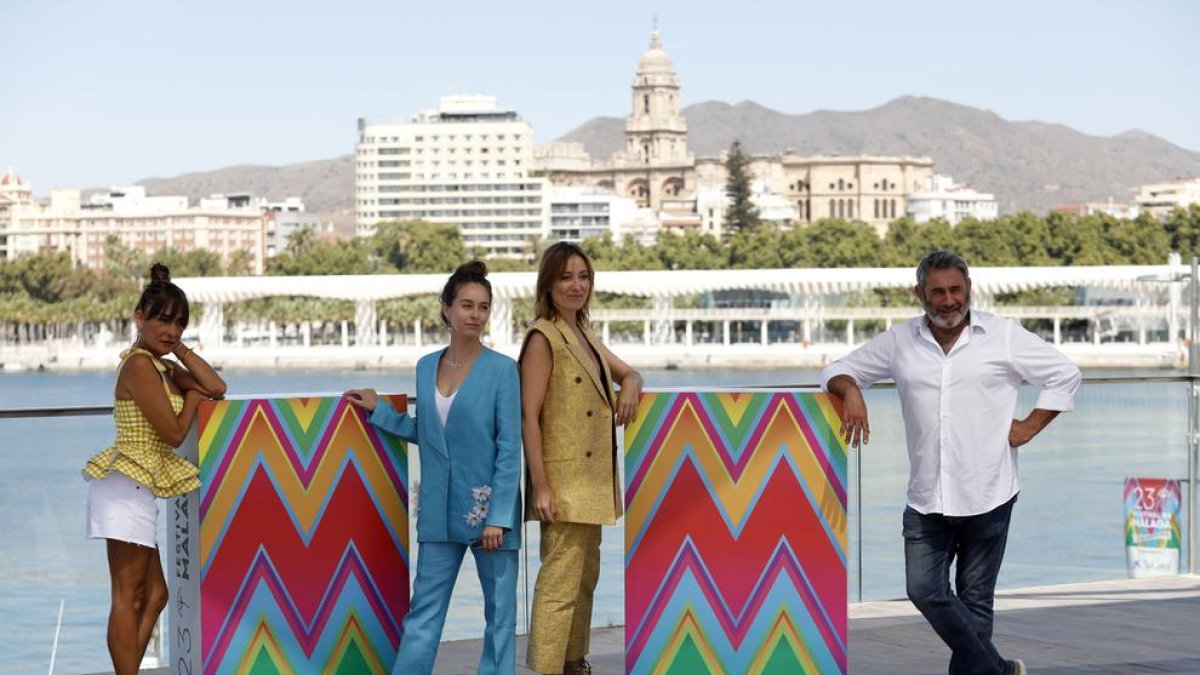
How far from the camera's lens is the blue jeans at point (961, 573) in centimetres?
414

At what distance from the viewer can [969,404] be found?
4.12 meters

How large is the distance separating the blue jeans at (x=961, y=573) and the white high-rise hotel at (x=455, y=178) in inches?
5515

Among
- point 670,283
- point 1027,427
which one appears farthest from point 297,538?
point 670,283

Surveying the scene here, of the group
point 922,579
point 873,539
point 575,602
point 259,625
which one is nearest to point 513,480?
point 575,602

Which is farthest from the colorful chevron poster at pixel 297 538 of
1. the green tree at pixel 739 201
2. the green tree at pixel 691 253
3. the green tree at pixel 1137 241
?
the green tree at pixel 739 201

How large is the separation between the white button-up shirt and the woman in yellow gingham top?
1.53 m

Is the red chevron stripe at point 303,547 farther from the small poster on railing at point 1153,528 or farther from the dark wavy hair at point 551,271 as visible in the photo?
the small poster on railing at point 1153,528

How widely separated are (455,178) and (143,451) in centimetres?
14314

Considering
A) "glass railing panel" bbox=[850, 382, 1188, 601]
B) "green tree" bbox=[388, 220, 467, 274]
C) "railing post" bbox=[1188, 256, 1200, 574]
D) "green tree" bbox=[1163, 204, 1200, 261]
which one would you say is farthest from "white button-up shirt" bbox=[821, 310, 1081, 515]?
"green tree" bbox=[388, 220, 467, 274]

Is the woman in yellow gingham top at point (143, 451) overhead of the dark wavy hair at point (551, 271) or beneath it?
beneath

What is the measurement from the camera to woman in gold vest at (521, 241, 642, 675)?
13.2ft

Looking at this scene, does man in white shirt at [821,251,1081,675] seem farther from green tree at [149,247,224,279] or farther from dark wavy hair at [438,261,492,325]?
green tree at [149,247,224,279]

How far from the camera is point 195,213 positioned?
151 metres

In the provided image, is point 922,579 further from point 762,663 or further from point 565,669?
point 565,669
